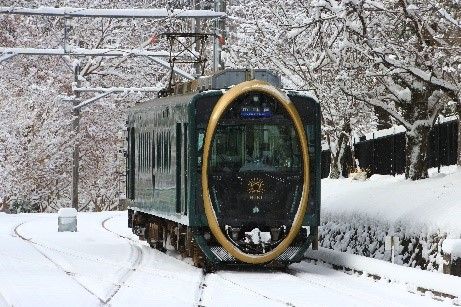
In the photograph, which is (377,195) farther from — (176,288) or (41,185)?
(41,185)

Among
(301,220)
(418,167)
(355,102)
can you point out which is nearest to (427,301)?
(301,220)

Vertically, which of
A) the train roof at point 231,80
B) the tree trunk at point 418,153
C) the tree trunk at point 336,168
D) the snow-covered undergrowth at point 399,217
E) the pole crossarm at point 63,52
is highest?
the pole crossarm at point 63,52

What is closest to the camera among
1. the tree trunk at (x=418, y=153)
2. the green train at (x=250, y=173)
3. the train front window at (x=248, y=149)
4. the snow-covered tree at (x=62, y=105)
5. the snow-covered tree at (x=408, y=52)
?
the green train at (x=250, y=173)

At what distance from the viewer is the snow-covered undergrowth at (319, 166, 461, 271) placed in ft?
66.6

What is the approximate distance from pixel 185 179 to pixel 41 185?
37.2 m

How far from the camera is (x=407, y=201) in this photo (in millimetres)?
23266

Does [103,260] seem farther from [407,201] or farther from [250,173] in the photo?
[407,201]

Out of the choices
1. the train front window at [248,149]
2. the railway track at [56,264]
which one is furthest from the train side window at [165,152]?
the railway track at [56,264]

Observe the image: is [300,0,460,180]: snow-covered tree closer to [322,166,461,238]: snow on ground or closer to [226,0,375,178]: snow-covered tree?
[322,166,461,238]: snow on ground

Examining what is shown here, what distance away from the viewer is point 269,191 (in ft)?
72.2

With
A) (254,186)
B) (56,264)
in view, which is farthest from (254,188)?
(56,264)

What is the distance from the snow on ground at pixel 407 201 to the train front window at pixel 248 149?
226 cm

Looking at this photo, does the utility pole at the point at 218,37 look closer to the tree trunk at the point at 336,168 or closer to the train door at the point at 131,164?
the tree trunk at the point at 336,168

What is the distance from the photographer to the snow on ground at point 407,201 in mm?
20391
